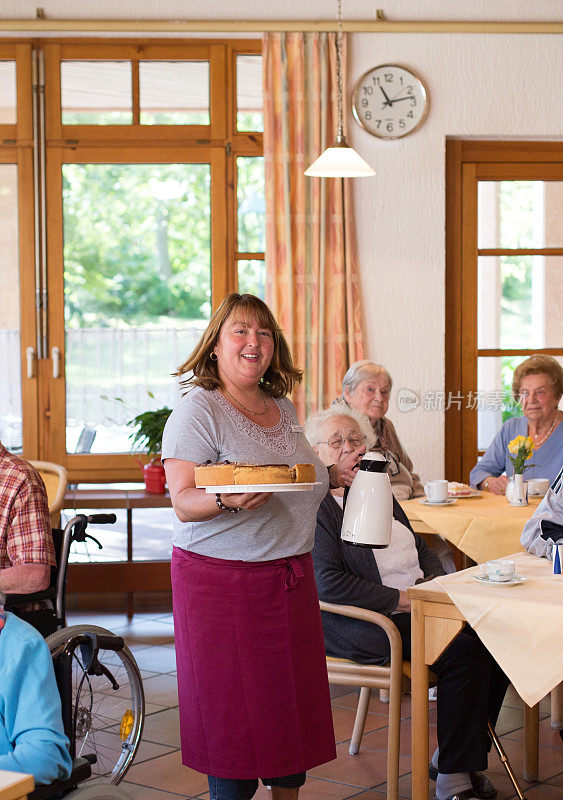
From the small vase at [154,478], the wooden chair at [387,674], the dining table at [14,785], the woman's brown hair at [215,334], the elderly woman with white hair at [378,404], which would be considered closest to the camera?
the dining table at [14,785]

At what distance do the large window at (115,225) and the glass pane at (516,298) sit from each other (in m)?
1.24

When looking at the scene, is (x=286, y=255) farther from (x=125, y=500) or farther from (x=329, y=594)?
(x=329, y=594)

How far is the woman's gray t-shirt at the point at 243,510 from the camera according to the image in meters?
2.04

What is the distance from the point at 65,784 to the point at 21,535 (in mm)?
887

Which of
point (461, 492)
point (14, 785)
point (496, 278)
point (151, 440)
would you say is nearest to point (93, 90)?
point (151, 440)

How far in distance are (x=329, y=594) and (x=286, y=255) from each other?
250 cm

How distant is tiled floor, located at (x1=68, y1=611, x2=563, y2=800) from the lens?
278cm

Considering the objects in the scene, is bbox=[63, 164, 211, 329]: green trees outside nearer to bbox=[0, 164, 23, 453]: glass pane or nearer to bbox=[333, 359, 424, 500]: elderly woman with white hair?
bbox=[0, 164, 23, 453]: glass pane

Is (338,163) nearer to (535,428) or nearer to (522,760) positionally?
(535,428)

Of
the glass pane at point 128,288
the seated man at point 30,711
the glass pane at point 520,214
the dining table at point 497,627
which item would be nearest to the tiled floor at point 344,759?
the dining table at point 497,627

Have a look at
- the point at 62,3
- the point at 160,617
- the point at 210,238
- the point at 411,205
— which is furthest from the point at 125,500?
the point at 62,3

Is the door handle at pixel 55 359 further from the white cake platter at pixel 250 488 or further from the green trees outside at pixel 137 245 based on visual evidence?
the white cake platter at pixel 250 488

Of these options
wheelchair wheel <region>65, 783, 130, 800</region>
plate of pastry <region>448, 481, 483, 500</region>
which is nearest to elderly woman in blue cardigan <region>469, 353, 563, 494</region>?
plate of pastry <region>448, 481, 483, 500</region>

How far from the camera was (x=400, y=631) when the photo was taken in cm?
275
